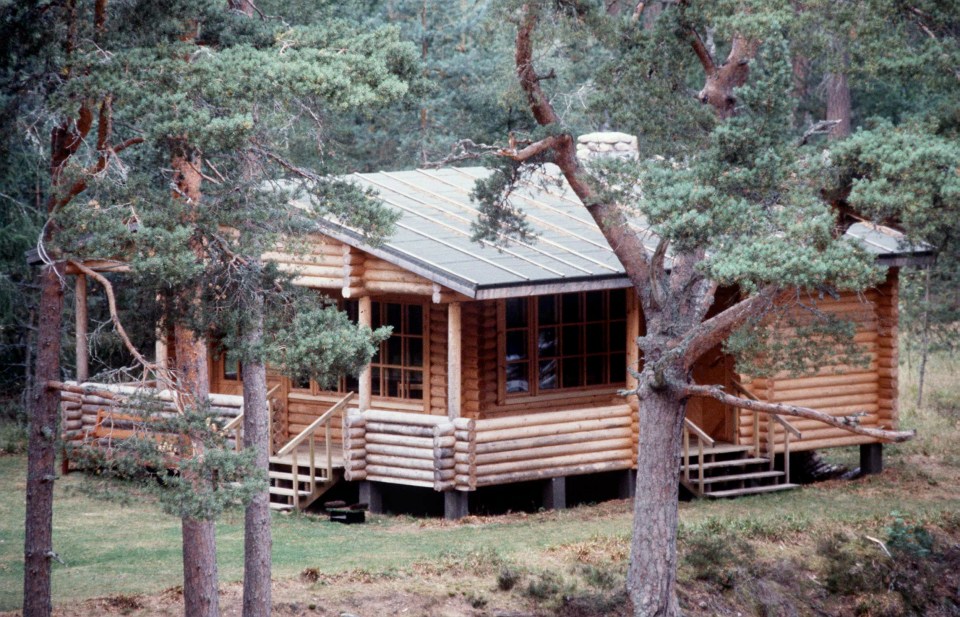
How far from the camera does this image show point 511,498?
672 inches

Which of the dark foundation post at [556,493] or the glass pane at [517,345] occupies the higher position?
the glass pane at [517,345]

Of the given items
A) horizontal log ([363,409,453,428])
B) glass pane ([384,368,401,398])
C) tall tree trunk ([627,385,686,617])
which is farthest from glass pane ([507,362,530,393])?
tall tree trunk ([627,385,686,617])

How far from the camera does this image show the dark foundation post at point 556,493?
16.0 metres

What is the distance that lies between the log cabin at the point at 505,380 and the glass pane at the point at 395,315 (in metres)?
0.04

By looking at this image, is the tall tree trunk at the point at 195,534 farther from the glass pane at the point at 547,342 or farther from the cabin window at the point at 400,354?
the glass pane at the point at 547,342

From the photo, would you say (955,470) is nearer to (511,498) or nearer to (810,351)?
(511,498)

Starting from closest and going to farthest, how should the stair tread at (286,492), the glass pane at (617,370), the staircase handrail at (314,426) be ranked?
the staircase handrail at (314,426)
the stair tread at (286,492)
the glass pane at (617,370)

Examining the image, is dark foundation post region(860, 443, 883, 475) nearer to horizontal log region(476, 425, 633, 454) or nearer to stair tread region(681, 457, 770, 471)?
stair tread region(681, 457, 770, 471)

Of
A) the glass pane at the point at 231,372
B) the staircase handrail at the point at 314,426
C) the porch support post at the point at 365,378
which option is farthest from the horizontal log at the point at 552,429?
the glass pane at the point at 231,372

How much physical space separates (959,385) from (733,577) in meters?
13.7

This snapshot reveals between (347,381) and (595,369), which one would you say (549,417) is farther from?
(347,381)

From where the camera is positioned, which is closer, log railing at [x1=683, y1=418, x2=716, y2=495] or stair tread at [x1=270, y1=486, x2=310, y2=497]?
stair tread at [x1=270, y1=486, x2=310, y2=497]

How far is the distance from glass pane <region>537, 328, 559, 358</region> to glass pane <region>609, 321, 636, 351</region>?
93cm

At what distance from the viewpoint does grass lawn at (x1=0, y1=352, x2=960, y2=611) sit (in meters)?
12.7
